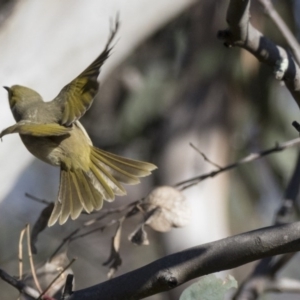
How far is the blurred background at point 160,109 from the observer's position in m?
2.02

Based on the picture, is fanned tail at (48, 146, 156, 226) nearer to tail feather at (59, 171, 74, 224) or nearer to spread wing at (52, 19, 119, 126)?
tail feather at (59, 171, 74, 224)

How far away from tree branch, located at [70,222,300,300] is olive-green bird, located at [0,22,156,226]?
16.3 inches

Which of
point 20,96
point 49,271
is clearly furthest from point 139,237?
point 20,96

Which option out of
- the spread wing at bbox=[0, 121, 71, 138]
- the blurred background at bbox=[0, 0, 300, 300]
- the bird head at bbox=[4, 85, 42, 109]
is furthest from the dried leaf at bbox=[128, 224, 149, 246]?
the blurred background at bbox=[0, 0, 300, 300]

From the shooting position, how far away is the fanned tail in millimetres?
1352

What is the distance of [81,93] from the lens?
135cm

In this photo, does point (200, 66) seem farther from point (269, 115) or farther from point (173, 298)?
point (173, 298)

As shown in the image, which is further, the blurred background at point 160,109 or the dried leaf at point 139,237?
the blurred background at point 160,109

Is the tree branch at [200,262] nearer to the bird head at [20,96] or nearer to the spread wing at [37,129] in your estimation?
the spread wing at [37,129]

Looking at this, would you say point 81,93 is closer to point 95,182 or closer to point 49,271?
point 95,182

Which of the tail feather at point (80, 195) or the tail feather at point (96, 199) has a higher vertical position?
the tail feather at point (80, 195)

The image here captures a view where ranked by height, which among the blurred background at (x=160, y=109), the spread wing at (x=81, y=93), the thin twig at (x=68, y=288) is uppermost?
the spread wing at (x=81, y=93)

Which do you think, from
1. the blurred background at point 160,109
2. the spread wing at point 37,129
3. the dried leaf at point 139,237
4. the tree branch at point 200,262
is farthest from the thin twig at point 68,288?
the blurred background at point 160,109

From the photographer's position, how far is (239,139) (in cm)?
335
